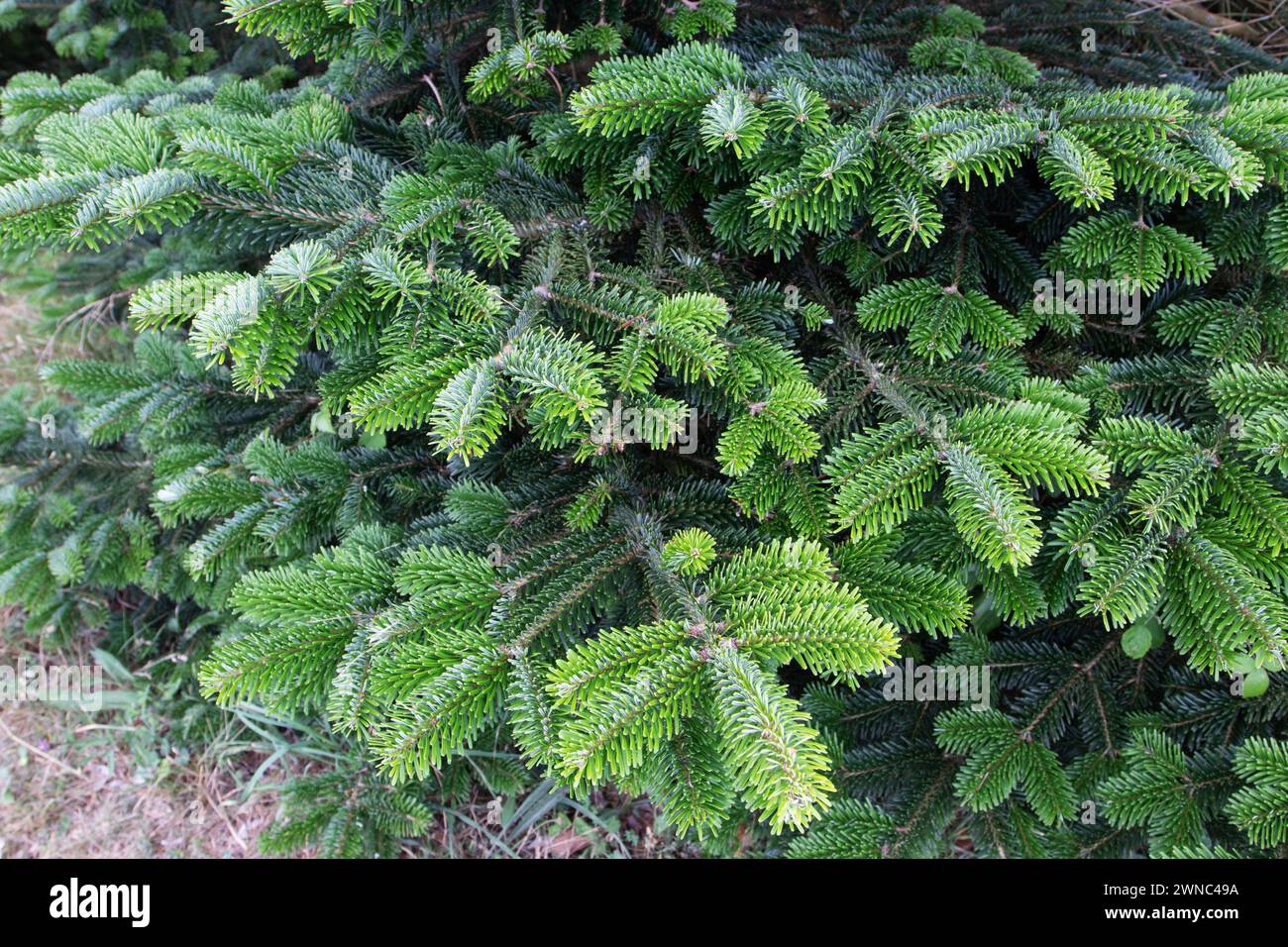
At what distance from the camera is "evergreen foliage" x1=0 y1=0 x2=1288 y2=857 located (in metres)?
1.19

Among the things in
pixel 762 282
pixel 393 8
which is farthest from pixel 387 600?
pixel 393 8

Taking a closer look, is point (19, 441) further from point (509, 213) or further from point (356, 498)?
point (509, 213)

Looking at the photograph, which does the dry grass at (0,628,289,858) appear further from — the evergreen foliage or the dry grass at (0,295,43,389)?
the dry grass at (0,295,43,389)

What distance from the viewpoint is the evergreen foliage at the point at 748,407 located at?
1.19 m

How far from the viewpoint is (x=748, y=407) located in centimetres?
137

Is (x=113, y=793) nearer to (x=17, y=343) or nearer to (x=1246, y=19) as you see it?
(x=17, y=343)

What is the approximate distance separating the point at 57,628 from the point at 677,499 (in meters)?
2.39

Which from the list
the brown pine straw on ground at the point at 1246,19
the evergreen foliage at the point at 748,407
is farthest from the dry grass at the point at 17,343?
the brown pine straw on ground at the point at 1246,19

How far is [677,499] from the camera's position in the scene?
158 centimetres

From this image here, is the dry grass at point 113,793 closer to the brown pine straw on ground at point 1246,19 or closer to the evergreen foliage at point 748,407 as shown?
Answer: the evergreen foliage at point 748,407

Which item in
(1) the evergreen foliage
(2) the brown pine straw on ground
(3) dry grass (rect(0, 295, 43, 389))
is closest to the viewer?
(1) the evergreen foliage

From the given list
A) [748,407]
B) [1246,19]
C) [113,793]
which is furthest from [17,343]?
[1246,19]

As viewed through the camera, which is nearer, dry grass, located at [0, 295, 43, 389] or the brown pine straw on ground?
the brown pine straw on ground

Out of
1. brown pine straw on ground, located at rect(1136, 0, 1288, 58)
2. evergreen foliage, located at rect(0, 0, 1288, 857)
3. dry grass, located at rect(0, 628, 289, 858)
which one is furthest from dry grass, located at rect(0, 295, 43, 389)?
brown pine straw on ground, located at rect(1136, 0, 1288, 58)
